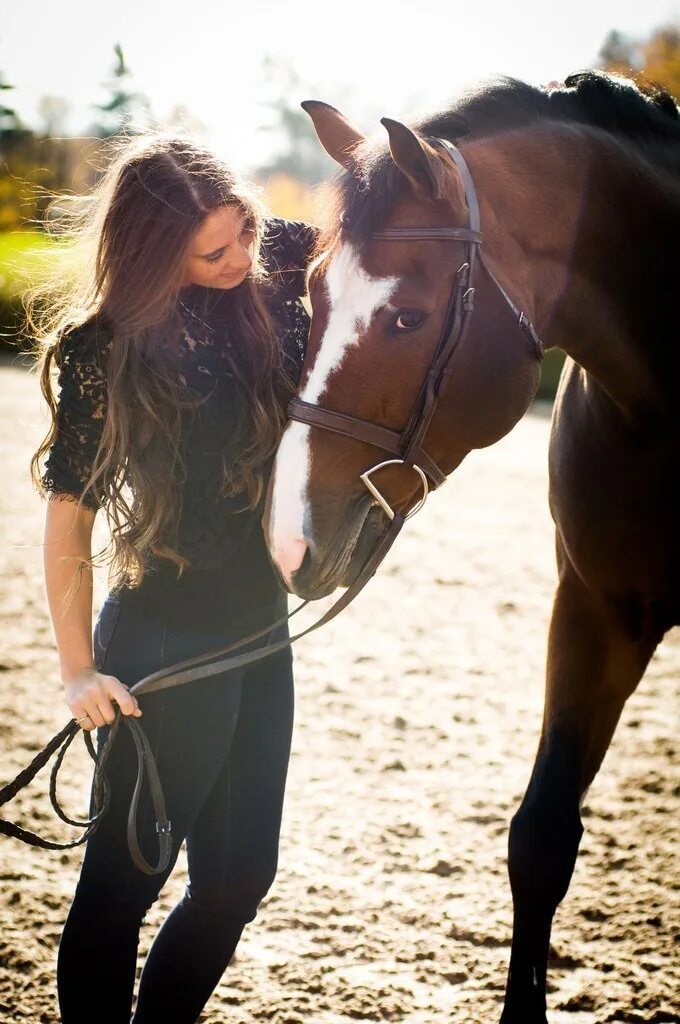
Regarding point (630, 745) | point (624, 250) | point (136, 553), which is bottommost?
point (630, 745)

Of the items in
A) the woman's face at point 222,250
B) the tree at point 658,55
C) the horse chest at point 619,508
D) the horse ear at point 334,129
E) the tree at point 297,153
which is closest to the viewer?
the woman's face at point 222,250

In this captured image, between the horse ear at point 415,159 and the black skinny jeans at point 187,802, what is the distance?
0.91 meters

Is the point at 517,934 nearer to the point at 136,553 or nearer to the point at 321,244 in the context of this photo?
the point at 136,553

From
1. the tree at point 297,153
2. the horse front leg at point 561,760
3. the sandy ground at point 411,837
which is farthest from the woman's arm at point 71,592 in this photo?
the tree at point 297,153

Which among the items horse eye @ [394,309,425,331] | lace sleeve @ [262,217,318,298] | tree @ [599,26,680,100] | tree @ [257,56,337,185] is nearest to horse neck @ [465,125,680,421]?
horse eye @ [394,309,425,331]

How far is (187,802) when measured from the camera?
6.39 ft

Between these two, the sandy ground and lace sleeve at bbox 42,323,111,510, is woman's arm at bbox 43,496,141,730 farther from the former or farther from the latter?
the sandy ground

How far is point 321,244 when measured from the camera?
1986 mm

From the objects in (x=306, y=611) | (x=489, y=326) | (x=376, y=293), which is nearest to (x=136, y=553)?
(x=376, y=293)

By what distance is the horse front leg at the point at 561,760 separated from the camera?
2.24 m

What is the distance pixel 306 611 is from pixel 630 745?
7.69ft

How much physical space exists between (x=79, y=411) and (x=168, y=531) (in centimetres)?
31

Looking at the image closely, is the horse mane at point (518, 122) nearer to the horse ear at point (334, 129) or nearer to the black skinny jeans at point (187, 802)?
the horse ear at point (334, 129)

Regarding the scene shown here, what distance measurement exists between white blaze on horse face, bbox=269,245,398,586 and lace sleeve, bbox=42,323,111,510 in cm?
40
